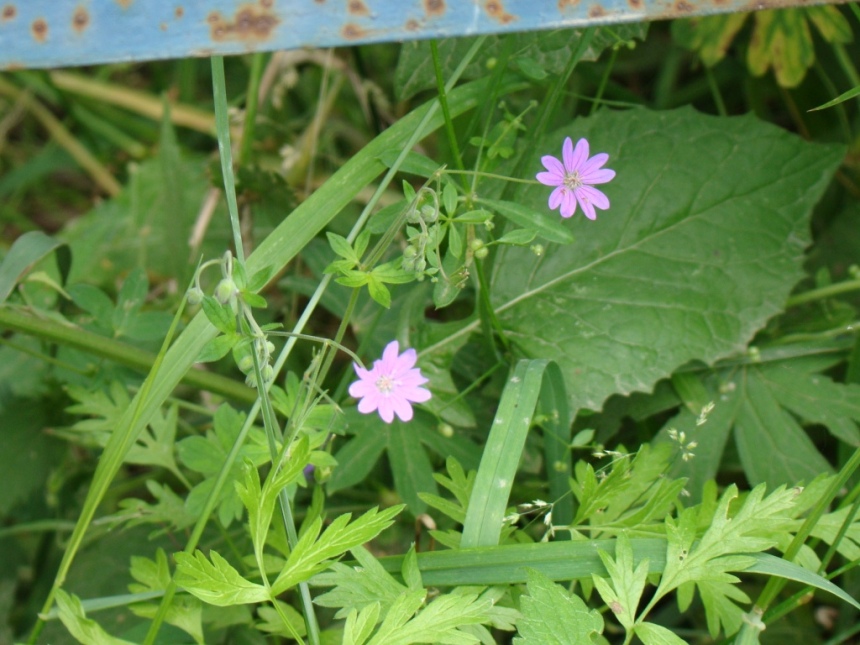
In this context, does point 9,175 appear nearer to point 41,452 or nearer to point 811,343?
point 41,452

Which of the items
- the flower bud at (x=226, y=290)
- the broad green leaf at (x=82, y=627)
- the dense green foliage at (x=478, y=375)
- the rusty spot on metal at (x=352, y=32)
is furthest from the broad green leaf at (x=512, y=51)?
the broad green leaf at (x=82, y=627)

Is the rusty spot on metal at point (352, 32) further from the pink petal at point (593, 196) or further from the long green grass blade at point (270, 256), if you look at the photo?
the pink petal at point (593, 196)

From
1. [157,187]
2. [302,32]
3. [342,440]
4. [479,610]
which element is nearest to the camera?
[302,32]

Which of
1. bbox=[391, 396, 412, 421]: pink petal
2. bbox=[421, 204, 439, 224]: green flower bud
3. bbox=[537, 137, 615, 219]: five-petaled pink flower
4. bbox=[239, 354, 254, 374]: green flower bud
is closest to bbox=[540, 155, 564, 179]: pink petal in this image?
bbox=[537, 137, 615, 219]: five-petaled pink flower

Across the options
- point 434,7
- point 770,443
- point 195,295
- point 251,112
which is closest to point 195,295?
point 195,295

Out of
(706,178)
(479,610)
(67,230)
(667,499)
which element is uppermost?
(67,230)

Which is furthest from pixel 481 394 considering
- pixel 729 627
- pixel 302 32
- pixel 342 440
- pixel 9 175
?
pixel 9 175

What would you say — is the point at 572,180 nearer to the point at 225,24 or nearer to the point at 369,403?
Result: the point at 369,403

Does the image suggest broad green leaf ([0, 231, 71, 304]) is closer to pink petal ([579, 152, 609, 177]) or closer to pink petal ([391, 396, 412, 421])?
pink petal ([391, 396, 412, 421])
